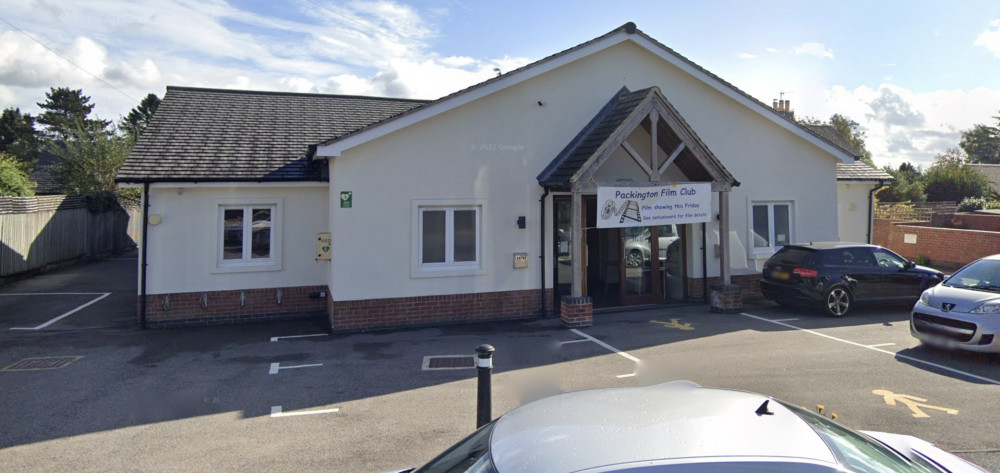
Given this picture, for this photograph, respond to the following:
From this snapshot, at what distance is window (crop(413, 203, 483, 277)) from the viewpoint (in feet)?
35.9

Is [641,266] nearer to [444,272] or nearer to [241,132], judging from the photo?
[444,272]

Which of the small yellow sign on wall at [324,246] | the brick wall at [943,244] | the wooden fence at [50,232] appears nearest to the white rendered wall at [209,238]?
the wooden fence at [50,232]

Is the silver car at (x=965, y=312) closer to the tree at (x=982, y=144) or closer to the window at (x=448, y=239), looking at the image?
the window at (x=448, y=239)

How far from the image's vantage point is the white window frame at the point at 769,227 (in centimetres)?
1338

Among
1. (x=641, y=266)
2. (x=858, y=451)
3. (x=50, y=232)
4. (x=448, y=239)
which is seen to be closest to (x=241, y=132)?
(x=448, y=239)

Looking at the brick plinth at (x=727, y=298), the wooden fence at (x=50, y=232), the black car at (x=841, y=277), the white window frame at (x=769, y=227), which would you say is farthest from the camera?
the wooden fence at (x=50, y=232)

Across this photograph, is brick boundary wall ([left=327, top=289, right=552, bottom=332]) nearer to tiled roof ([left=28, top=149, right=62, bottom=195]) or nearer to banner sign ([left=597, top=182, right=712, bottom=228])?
banner sign ([left=597, top=182, right=712, bottom=228])

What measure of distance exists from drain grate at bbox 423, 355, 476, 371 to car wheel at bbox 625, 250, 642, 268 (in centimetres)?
506

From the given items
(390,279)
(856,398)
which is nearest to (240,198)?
(390,279)

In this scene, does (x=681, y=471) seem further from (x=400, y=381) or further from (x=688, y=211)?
(x=688, y=211)

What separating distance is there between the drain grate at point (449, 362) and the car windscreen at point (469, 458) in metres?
5.38

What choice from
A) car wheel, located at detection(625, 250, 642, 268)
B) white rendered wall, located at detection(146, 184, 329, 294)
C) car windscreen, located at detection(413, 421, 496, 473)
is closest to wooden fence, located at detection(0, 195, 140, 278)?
white rendered wall, located at detection(146, 184, 329, 294)

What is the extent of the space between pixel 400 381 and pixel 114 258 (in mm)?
21585

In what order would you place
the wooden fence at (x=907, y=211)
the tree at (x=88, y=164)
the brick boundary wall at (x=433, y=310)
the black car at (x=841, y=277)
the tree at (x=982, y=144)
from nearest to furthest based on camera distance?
the brick boundary wall at (x=433, y=310), the black car at (x=841, y=277), the wooden fence at (x=907, y=211), the tree at (x=88, y=164), the tree at (x=982, y=144)
